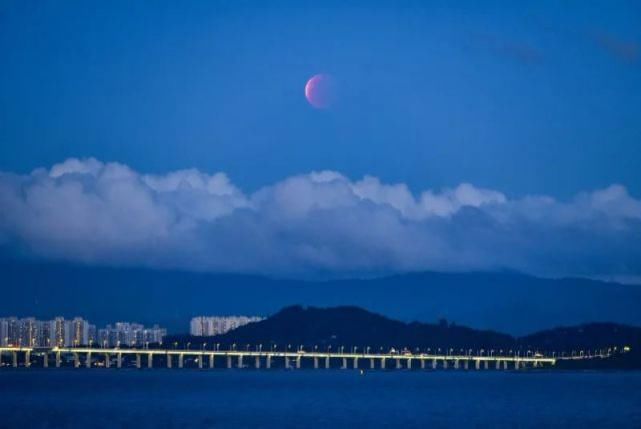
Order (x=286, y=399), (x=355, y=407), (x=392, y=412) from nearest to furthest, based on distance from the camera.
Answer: (x=392, y=412) → (x=355, y=407) → (x=286, y=399)

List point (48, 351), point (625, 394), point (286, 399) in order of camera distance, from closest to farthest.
A: point (286, 399)
point (625, 394)
point (48, 351)

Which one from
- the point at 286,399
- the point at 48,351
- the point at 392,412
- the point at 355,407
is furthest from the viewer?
the point at 48,351

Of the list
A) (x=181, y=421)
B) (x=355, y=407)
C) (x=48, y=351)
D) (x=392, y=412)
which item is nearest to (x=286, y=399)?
(x=355, y=407)

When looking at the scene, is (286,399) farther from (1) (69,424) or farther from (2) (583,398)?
(1) (69,424)

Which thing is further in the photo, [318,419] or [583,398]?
[583,398]

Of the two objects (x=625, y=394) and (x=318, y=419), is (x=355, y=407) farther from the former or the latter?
(x=625, y=394)

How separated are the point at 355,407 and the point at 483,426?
20842mm

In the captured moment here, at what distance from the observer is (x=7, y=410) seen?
86.4 m

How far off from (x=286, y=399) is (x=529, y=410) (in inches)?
1004

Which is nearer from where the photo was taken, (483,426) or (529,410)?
(483,426)

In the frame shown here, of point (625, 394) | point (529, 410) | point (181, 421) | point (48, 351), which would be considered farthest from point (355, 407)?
point (48, 351)

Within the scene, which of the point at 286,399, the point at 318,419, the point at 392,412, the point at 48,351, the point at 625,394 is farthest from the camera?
the point at 48,351

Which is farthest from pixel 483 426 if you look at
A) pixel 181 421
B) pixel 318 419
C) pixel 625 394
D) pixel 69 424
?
pixel 625 394

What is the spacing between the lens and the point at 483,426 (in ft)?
238
